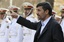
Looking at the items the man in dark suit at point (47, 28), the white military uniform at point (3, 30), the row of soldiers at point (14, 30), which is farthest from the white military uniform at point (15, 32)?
the man in dark suit at point (47, 28)

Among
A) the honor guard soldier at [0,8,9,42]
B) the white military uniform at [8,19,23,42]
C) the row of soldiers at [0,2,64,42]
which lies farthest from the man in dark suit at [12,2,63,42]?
the honor guard soldier at [0,8,9,42]

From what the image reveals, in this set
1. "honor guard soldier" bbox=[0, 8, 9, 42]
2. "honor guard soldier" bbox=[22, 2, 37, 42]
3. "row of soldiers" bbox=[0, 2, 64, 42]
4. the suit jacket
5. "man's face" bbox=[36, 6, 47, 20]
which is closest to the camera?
the suit jacket

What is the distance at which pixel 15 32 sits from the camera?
8.01m

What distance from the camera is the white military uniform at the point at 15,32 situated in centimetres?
797

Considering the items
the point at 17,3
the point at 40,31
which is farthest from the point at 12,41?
the point at 17,3

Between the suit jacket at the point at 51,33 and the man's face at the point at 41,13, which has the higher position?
the man's face at the point at 41,13

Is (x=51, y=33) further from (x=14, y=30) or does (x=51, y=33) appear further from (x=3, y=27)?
(x=3, y=27)

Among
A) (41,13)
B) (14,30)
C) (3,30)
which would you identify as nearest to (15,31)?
(14,30)

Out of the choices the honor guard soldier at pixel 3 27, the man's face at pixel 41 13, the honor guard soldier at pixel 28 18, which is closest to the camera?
the man's face at pixel 41 13

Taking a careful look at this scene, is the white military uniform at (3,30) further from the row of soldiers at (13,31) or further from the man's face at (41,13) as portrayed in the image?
the man's face at (41,13)

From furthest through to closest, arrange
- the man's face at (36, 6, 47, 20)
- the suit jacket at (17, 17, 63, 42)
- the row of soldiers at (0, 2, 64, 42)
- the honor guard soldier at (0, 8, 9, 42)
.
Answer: the honor guard soldier at (0, 8, 9, 42)
the row of soldiers at (0, 2, 64, 42)
the man's face at (36, 6, 47, 20)
the suit jacket at (17, 17, 63, 42)

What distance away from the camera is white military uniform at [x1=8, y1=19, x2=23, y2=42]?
26.2 feet

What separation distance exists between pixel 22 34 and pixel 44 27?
2693 mm

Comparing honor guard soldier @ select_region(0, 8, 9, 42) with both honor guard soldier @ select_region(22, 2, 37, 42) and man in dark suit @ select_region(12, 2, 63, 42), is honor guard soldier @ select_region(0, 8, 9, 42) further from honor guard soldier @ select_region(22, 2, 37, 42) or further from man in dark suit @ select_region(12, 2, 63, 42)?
man in dark suit @ select_region(12, 2, 63, 42)
